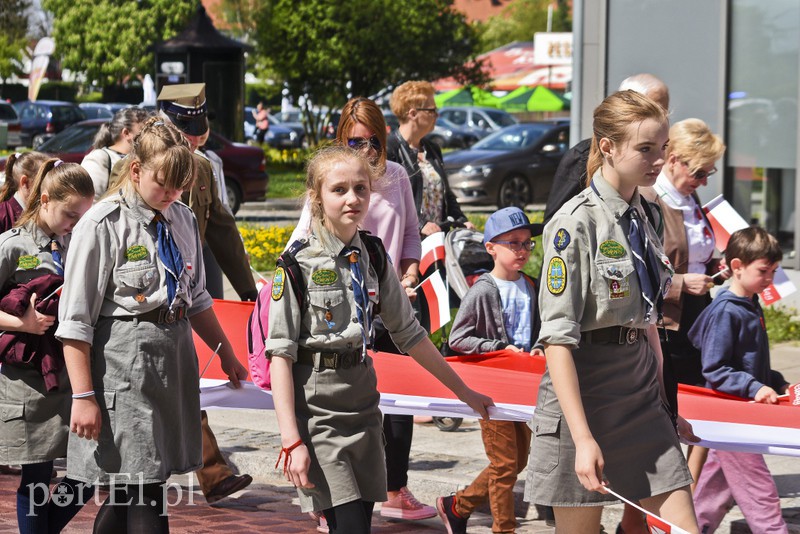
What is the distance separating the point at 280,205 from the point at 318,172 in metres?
22.3

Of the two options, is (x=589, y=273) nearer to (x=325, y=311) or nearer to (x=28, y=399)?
(x=325, y=311)

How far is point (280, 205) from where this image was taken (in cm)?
2661

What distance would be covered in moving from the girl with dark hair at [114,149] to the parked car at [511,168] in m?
16.9

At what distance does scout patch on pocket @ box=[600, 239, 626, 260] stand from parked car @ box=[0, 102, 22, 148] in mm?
40594

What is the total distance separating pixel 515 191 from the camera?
79.5ft

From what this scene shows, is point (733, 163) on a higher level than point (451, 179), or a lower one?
higher

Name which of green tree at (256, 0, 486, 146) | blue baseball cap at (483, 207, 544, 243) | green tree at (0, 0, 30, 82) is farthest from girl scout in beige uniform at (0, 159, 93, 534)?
green tree at (0, 0, 30, 82)

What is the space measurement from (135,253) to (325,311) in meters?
0.74

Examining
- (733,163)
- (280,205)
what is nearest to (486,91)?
(280,205)

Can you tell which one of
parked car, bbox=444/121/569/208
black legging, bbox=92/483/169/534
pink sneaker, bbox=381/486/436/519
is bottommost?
parked car, bbox=444/121/569/208

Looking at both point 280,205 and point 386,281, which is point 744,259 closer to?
point 386,281

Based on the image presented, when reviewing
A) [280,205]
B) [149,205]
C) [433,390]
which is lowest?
[280,205]

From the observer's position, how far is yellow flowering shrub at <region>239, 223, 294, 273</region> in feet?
49.0

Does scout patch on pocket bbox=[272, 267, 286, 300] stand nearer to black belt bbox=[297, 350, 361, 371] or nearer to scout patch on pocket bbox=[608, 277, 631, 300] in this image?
black belt bbox=[297, 350, 361, 371]
